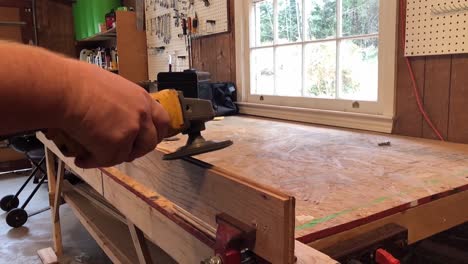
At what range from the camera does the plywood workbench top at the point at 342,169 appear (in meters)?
0.79

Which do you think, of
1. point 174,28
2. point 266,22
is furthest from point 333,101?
point 174,28

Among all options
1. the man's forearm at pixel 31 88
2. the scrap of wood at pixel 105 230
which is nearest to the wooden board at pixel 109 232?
the scrap of wood at pixel 105 230

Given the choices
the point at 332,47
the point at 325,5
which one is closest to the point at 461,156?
the point at 332,47

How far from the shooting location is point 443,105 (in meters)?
1.48

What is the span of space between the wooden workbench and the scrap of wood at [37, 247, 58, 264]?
107 cm

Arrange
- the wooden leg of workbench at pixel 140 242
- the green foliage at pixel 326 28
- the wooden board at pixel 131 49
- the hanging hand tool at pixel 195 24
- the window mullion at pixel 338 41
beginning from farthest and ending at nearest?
1. the wooden board at pixel 131 49
2. the hanging hand tool at pixel 195 24
3. the window mullion at pixel 338 41
4. the green foliage at pixel 326 28
5. the wooden leg of workbench at pixel 140 242

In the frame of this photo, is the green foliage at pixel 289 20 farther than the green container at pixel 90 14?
No

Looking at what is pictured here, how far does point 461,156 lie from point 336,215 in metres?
0.66

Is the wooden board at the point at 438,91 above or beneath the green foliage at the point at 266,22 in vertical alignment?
beneath

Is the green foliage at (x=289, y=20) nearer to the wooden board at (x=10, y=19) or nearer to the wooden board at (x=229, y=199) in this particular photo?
the wooden board at (x=229, y=199)

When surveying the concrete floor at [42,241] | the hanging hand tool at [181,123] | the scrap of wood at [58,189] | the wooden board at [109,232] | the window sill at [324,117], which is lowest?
the concrete floor at [42,241]

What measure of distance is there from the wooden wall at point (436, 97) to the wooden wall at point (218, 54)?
125 centimetres

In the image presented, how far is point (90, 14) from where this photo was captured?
14.5 ft

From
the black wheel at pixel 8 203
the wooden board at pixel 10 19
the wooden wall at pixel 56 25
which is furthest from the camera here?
the wooden wall at pixel 56 25
